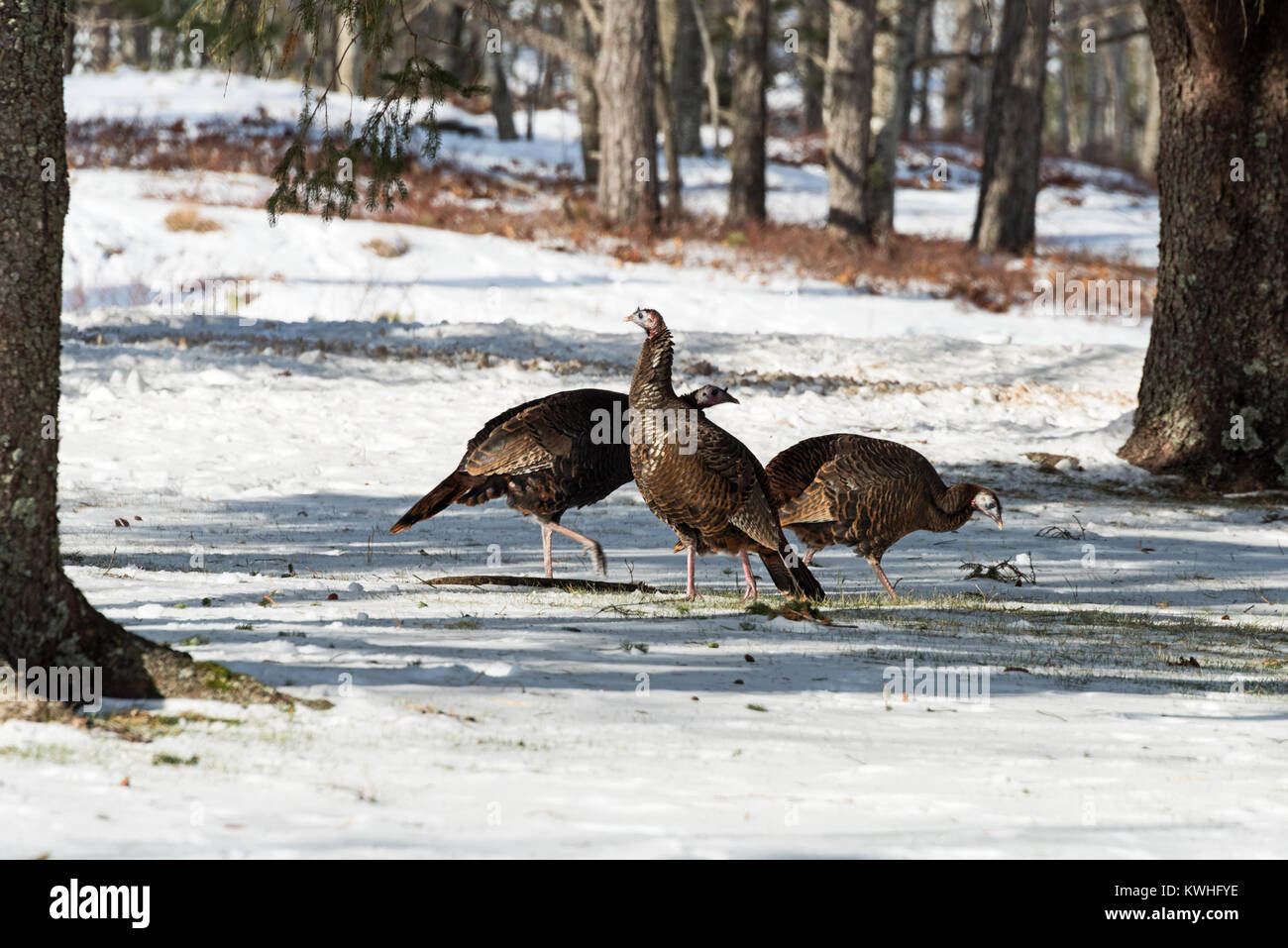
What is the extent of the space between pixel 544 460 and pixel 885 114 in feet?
72.5

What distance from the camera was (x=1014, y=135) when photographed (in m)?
26.8

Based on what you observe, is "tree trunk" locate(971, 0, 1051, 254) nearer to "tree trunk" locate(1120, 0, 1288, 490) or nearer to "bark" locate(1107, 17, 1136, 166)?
"tree trunk" locate(1120, 0, 1288, 490)

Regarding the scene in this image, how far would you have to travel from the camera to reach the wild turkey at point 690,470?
704 centimetres

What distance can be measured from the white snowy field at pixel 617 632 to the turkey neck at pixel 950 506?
0.49 meters

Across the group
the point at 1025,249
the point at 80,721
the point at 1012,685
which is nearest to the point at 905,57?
the point at 1025,249

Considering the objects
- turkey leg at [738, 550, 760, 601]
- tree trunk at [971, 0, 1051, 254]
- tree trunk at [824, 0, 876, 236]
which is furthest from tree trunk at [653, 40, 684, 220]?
turkey leg at [738, 550, 760, 601]

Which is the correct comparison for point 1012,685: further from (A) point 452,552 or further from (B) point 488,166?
(B) point 488,166

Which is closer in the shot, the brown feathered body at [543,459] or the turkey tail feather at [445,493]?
the brown feathered body at [543,459]

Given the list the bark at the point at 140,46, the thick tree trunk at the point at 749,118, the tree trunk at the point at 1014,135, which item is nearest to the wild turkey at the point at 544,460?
the thick tree trunk at the point at 749,118

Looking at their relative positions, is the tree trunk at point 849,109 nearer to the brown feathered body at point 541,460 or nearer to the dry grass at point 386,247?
the dry grass at point 386,247

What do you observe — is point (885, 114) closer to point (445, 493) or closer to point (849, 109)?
point (849, 109)

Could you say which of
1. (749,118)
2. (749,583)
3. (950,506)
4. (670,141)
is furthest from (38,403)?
(749,118)

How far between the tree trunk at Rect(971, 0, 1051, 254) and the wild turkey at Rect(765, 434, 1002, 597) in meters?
20.1

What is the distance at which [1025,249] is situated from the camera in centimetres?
2750
